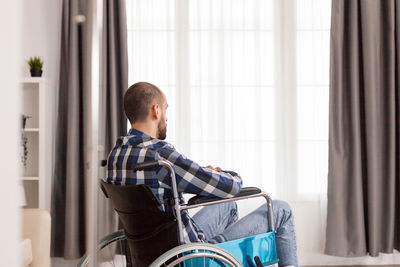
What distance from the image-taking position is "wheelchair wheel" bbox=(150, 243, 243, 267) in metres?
1.31

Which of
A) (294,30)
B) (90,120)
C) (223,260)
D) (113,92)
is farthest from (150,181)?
(294,30)

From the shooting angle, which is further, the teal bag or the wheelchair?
the teal bag

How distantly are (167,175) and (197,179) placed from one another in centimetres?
11

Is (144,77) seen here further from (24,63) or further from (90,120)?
(24,63)

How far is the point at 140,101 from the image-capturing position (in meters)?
1.70

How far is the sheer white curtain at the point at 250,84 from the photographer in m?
2.95

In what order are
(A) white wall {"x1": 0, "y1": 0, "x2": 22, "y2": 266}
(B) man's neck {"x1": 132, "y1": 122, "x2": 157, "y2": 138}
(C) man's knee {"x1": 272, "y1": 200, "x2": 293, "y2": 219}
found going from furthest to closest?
(C) man's knee {"x1": 272, "y1": 200, "x2": 293, "y2": 219} < (B) man's neck {"x1": 132, "y1": 122, "x2": 157, "y2": 138} < (A) white wall {"x1": 0, "y1": 0, "x2": 22, "y2": 266}

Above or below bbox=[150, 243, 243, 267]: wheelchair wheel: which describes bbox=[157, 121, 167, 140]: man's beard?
above

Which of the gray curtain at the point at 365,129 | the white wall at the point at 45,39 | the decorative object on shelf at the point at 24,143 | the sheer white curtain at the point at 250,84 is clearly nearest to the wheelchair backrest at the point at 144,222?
the white wall at the point at 45,39

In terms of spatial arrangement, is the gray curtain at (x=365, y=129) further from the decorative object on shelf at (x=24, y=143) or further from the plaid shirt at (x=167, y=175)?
the decorative object on shelf at (x=24, y=143)

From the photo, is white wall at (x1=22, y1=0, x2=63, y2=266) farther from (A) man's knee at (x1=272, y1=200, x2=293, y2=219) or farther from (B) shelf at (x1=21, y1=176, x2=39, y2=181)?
(A) man's knee at (x1=272, y1=200, x2=293, y2=219)

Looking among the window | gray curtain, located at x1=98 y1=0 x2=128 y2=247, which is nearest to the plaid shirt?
gray curtain, located at x1=98 y1=0 x2=128 y2=247

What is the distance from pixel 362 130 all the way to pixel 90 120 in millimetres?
2577

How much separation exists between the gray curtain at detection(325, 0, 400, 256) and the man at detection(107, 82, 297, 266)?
→ 126cm
